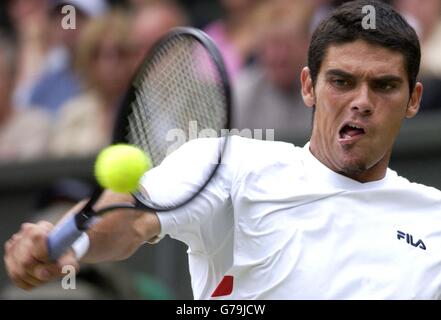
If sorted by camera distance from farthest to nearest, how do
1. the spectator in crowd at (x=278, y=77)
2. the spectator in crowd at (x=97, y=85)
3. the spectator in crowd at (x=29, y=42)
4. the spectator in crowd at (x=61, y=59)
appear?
the spectator in crowd at (x=29, y=42), the spectator in crowd at (x=61, y=59), the spectator in crowd at (x=97, y=85), the spectator in crowd at (x=278, y=77)

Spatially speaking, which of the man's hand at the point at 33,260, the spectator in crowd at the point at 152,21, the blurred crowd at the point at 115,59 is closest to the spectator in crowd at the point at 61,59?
the blurred crowd at the point at 115,59

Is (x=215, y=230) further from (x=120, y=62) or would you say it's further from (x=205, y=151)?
(x=120, y=62)

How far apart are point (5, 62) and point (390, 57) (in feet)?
20.7

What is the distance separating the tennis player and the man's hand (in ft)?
0.41

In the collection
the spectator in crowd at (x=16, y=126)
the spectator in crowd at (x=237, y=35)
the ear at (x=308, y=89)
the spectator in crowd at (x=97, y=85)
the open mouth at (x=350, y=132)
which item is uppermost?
the ear at (x=308, y=89)

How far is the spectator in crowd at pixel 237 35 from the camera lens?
303 inches

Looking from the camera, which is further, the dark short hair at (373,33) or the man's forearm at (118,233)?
the dark short hair at (373,33)

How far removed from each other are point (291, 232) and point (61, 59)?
18.8ft

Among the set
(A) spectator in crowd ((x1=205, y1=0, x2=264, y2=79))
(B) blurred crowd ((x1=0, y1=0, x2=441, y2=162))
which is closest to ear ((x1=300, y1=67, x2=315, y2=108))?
(B) blurred crowd ((x1=0, y1=0, x2=441, y2=162))

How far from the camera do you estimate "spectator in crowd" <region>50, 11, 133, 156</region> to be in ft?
26.0

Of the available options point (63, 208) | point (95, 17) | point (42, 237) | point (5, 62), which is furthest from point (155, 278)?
point (42, 237)

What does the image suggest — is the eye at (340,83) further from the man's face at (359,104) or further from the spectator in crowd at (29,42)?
the spectator in crowd at (29,42)

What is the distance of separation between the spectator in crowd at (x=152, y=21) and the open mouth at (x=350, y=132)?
4534mm

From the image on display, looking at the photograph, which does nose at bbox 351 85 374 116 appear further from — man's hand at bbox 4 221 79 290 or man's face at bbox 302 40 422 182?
man's hand at bbox 4 221 79 290
